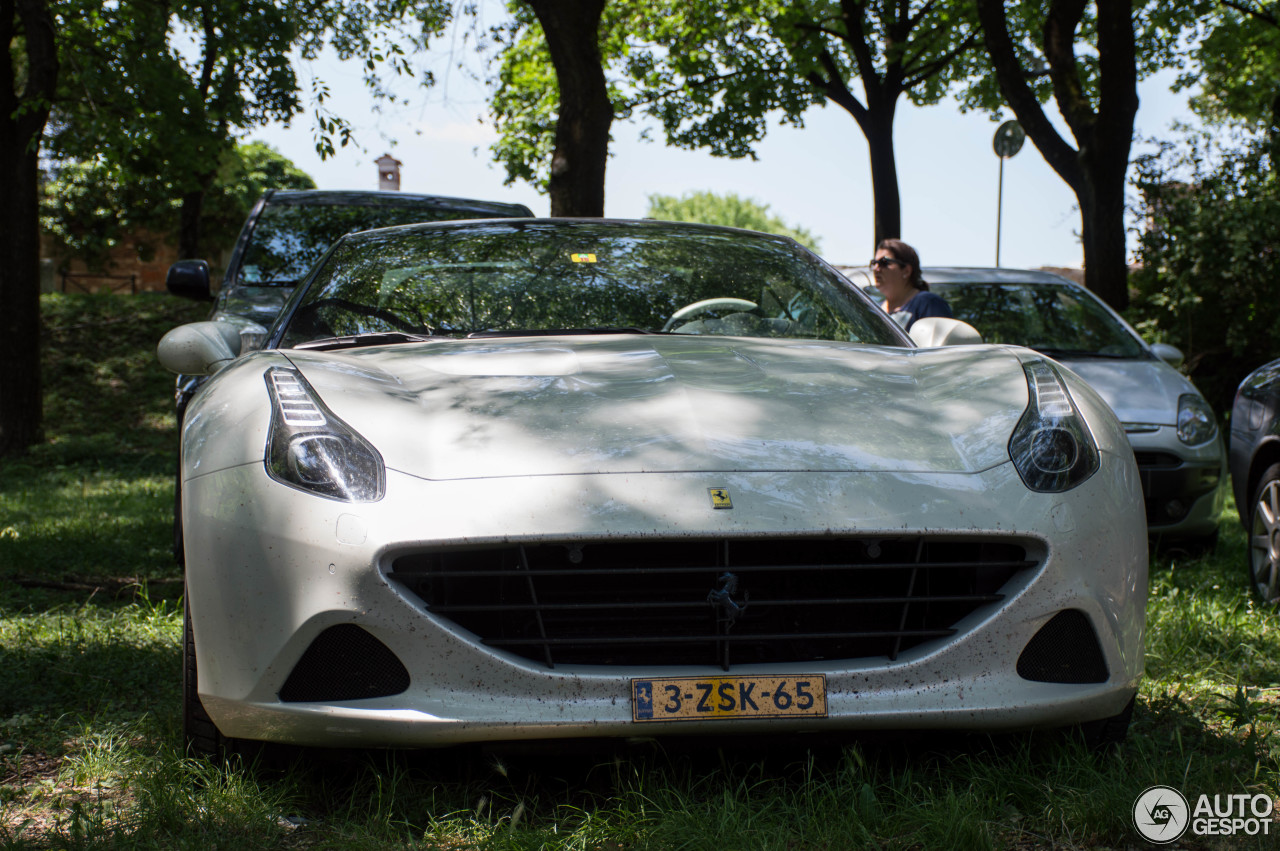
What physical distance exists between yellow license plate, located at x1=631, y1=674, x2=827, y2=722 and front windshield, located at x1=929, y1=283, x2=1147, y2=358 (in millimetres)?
4808

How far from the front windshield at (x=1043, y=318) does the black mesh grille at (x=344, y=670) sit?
521 cm

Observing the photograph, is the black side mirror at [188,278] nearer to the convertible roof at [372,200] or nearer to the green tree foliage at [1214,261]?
the convertible roof at [372,200]

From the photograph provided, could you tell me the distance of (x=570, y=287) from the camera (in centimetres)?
364

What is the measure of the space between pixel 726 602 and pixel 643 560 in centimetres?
18

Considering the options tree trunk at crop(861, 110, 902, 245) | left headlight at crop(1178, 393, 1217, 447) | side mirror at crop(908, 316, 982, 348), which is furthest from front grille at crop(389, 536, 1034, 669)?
tree trunk at crop(861, 110, 902, 245)

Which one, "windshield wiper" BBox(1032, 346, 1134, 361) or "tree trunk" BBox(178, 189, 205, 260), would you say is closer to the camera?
"windshield wiper" BBox(1032, 346, 1134, 361)

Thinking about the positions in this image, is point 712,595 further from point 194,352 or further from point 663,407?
point 194,352

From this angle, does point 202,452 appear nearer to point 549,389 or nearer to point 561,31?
point 549,389

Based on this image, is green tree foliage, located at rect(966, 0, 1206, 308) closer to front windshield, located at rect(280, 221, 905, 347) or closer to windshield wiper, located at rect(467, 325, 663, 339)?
front windshield, located at rect(280, 221, 905, 347)

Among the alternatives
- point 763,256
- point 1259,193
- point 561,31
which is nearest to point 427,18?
point 561,31

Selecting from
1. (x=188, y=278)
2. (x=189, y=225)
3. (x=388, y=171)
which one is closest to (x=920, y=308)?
(x=188, y=278)

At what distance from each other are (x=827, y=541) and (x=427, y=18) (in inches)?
466

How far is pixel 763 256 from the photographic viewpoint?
4.01 m

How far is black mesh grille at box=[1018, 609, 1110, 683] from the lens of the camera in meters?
2.31
